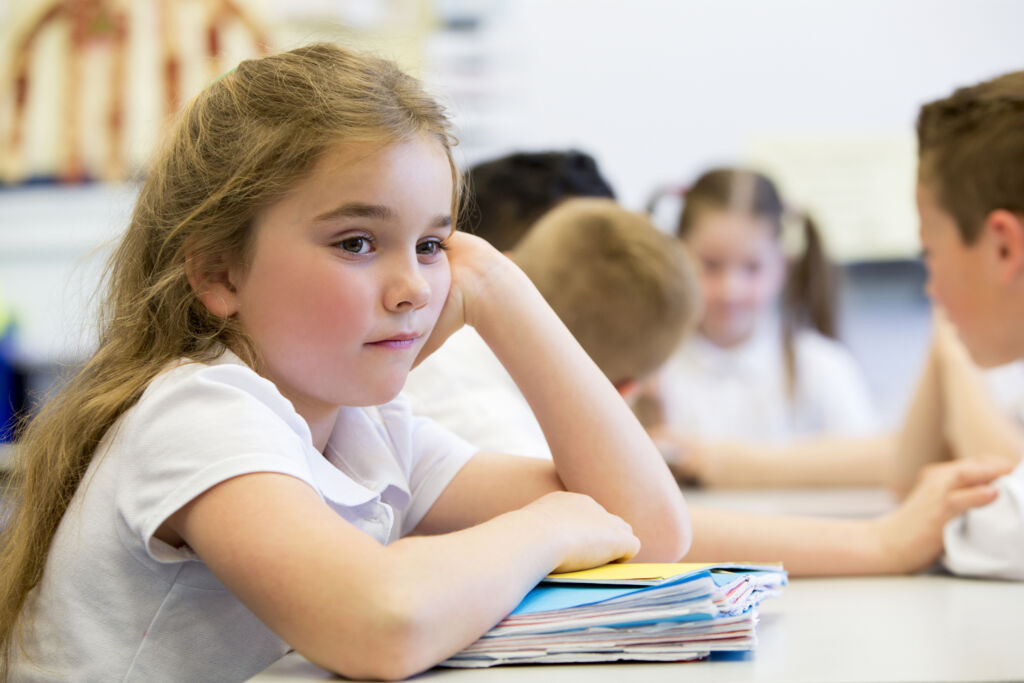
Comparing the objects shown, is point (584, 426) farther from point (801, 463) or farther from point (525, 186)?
point (801, 463)

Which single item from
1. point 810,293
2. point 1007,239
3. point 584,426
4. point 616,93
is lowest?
point 810,293

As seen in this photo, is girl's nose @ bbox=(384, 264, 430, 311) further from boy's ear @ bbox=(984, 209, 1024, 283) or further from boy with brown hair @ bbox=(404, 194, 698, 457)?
boy's ear @ bbox=(984, 209, 1024, 283)

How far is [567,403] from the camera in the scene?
0.85 m

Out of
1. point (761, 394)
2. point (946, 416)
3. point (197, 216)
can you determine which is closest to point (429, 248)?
point (197, 216)

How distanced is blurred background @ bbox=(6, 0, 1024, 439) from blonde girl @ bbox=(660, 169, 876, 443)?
10.3 inches

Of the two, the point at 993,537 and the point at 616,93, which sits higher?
the point at 616,93

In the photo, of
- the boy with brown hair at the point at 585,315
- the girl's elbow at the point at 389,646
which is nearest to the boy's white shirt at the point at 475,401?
the boy with brown hair at the point at 585,315

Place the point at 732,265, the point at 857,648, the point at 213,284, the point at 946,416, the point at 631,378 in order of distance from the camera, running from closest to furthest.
Answer: the point at 857,648 → the point at 213,284 → the point at 631,378 → the point at 946,416 → the point at 732,265

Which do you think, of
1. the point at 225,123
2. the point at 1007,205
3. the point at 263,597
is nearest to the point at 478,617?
the point at 263,597

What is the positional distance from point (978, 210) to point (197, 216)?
0.85 meters

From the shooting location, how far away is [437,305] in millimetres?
795

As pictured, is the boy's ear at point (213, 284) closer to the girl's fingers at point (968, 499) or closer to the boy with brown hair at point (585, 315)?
the boy with brown hair at point (585, 315)

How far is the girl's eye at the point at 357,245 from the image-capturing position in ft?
2.32

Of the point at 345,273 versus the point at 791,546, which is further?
the point at 791,546
